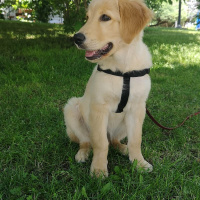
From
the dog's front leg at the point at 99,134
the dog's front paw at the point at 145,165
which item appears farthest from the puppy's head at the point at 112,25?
the dog's front paw at the point at 145,165

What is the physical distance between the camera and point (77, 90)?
4199 mm

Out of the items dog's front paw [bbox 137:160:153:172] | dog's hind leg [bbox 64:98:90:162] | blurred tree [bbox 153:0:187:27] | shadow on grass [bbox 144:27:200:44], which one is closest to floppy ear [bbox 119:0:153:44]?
dog's hind leg [bbox 64:98:90:162]

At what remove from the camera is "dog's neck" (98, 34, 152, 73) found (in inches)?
84.7

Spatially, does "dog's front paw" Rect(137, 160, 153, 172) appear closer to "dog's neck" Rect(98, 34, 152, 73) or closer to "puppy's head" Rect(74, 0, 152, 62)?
"dog's neck" Rect(98, 34, 152, 73)

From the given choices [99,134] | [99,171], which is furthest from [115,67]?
[99,171]

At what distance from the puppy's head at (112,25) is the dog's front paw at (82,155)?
2.82 ft

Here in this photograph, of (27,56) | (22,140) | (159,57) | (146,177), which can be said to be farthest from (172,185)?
(159,57)

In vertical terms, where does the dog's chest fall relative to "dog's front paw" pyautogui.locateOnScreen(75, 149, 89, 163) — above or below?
above

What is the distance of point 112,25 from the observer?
2.06 meters

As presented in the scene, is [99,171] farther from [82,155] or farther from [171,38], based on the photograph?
[171,38]

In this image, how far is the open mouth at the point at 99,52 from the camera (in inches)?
80.4

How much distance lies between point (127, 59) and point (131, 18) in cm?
33

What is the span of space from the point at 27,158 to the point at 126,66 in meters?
1.18

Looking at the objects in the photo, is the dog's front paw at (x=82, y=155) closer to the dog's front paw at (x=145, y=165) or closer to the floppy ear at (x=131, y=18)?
the dog's front paw at (x=145, y=165)
